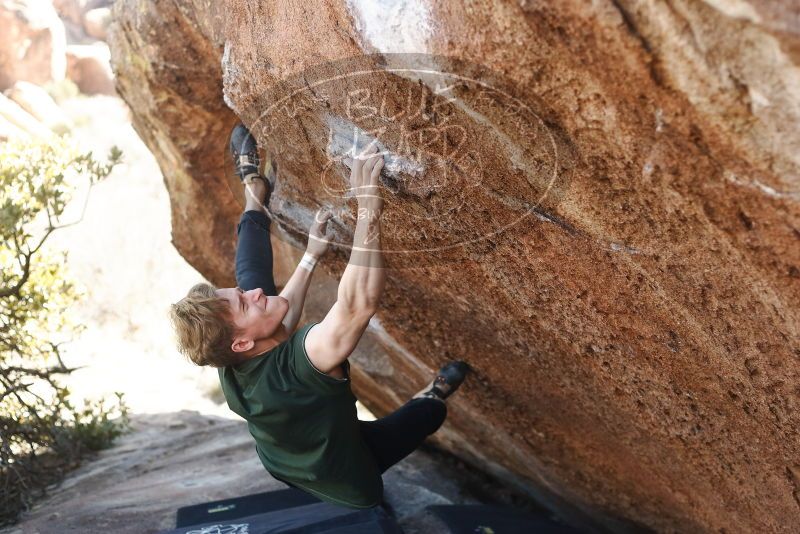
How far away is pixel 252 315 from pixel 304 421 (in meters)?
0.47

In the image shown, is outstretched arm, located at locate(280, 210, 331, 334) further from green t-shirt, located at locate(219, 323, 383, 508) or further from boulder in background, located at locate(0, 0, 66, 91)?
boulder in background, located at locate(0, 0, 66, 91)

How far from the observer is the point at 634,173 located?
2.06 m

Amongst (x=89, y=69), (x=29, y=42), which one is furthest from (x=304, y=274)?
(x=89, y=69)

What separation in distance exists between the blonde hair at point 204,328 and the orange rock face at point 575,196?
2.51ft

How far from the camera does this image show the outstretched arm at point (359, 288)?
101 inches

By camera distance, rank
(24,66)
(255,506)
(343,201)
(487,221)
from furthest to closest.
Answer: (24,66) → (255,506) → (343,201) → (487,221)

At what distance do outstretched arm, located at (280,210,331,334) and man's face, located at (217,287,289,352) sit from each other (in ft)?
0.88

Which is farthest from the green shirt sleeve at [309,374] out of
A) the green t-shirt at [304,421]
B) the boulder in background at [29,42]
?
the boulder in background at [29,42]

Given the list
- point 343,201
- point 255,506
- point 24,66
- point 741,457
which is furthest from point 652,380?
point 24,66

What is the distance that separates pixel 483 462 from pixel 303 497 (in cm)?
162

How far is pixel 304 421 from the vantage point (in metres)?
2.88

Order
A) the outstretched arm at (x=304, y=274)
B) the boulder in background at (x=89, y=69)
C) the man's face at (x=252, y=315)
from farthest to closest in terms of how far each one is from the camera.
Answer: the boulder in background at (x=89, y=69) < the outstretched arm at (x=304, y=274) < the man's face at (x=252, y=315)

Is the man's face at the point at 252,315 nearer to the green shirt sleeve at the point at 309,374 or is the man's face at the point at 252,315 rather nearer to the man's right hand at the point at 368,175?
the green shirt sleeve at the point at 309,374

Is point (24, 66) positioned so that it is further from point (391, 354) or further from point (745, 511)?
point (745, 511)
